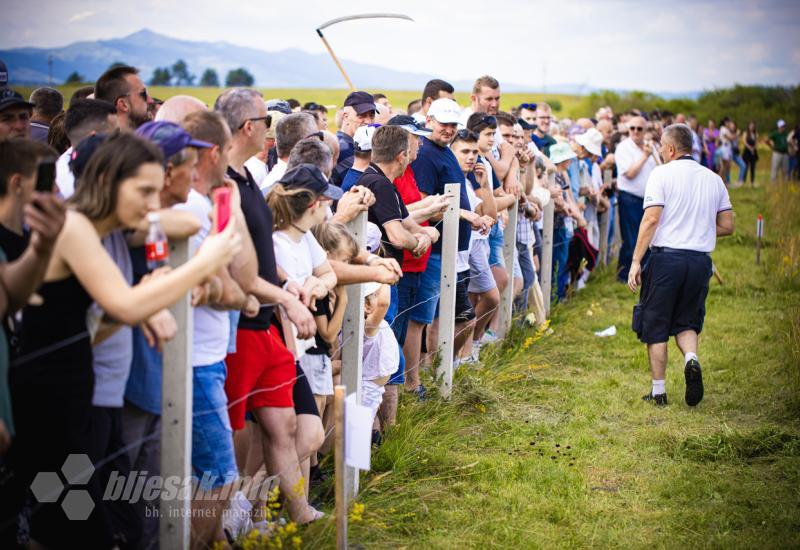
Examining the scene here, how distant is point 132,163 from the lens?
3201 mm

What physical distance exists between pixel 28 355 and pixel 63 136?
3.43 m

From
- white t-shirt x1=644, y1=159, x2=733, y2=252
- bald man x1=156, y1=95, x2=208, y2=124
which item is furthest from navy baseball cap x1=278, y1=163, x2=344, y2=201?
white t-shirt x1=644, y1=159, x2=733, y2=252

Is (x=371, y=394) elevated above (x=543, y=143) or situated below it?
below

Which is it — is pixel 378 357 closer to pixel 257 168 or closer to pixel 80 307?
pixel 257 168

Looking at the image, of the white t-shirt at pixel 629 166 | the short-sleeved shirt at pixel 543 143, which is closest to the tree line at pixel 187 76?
the white t-shirt at pixel 629 166

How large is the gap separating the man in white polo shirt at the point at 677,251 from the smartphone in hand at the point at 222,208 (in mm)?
5155

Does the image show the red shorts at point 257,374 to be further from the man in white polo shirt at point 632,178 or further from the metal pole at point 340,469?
the man in white polo shirt at point 632,178

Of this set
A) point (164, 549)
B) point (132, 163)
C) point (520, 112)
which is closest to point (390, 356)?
point (164, 549)

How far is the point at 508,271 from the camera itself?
9734mm

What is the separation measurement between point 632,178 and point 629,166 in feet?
0.62

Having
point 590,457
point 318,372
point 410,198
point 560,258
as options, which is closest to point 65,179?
point 318,372

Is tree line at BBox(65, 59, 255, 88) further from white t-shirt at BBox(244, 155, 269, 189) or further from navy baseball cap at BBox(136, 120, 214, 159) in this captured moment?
navy baseball cap at BBox(136, 120, 214, 159)

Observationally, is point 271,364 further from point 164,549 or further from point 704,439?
point 704,439

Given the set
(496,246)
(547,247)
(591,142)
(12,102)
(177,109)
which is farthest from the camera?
(591,142)
